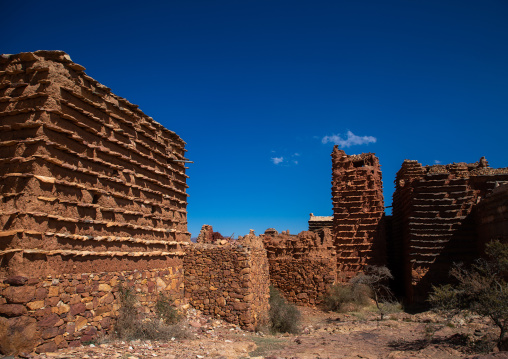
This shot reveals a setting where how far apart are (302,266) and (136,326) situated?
1093 cm

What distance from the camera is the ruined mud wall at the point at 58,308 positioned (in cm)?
721

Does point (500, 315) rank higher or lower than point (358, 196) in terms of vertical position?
lower

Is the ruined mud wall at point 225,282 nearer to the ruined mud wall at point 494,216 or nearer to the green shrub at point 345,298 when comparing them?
the green shrub at point 345,298

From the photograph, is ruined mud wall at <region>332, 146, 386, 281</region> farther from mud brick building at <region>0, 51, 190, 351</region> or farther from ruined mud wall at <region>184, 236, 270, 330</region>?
mud brick building at <region>0, 51, 190, 351</region>

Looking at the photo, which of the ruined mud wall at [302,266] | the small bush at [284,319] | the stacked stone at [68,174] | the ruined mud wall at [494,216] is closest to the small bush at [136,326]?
the stacked stone at [68,174]

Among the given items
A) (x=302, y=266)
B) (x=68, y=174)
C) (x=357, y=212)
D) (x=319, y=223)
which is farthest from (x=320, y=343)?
(x=319, y=223)

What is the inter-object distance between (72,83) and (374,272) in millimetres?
17267

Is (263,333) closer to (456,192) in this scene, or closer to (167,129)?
(167,129)

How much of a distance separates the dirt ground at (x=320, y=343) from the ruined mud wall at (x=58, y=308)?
34cm

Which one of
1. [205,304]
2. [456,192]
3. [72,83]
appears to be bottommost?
[205,304]

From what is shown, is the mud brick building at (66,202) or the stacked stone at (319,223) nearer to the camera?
the mud brick building at (66,202)

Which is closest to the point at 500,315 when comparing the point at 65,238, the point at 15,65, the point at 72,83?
the point at 65,238

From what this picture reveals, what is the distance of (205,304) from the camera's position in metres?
13.5

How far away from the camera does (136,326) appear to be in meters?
9.97
